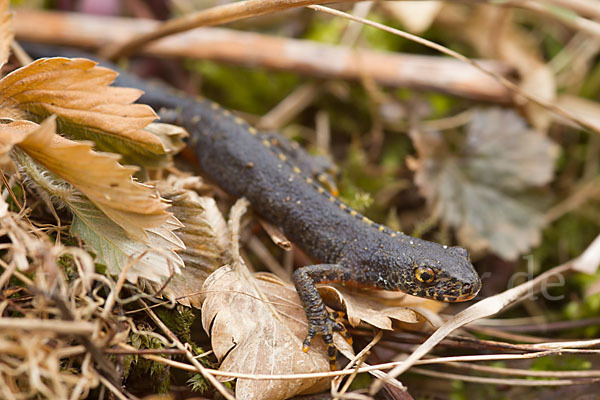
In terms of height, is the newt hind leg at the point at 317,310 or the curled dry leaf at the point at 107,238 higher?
the curled dry leaf at the point at 107,238

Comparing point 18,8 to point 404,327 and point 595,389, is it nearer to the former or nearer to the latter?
point 404,327

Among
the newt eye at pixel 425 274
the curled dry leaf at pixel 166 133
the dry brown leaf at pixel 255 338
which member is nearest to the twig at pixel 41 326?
the dry brown leaf at pixel 255 338

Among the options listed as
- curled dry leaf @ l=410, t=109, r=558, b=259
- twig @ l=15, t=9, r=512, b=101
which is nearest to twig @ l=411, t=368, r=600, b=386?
curled dry leaf @ l=410, t=109, r=558, b=259

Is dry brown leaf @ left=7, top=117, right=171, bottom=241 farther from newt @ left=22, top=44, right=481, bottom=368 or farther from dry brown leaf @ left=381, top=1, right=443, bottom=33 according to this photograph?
dry brown leaf @ left=381, top=1, right=443, bottom=33

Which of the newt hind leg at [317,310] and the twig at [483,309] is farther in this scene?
the newt hind leg at [317,310]

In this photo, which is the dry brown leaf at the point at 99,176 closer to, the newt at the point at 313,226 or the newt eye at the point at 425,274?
the newt at the point at 313,226

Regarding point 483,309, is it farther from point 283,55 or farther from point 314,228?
point 283,55

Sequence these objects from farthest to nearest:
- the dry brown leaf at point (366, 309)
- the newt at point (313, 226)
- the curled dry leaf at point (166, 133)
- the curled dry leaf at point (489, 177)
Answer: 1. the curled dry leaf at point (489, 177)
2. the curled dry leaf at point (166, 133)
3. the newt at point (313, 226)
4. the dry brown leaf at point (366, 309)

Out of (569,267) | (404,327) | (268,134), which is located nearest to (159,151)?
(268,134)

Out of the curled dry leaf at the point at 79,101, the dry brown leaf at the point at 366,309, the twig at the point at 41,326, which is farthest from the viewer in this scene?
the dry brown leaf at the point at 366,309
